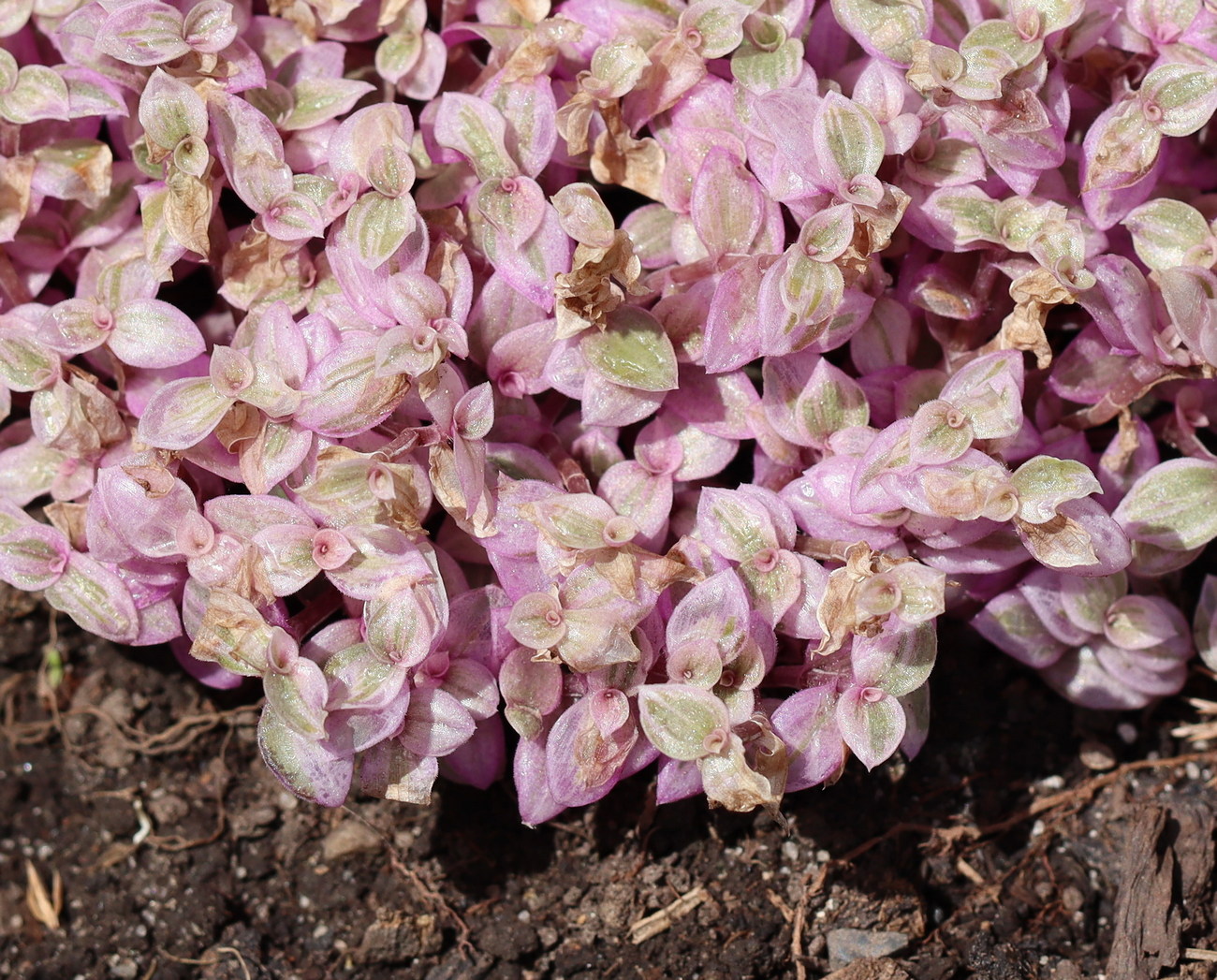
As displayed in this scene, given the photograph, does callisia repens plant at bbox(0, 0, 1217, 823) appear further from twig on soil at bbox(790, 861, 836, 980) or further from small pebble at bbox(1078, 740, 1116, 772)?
twig on soil at bbox(790, 861, 836, 980)

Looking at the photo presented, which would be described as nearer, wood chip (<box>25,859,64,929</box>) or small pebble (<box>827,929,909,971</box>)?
small pebble (<box>827,929,909,971</box>)

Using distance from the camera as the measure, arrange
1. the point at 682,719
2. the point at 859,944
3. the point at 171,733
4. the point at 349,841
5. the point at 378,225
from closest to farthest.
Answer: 1. the point at 682,719
2. the point at 378,225
3. the point at 859,944
4. the point at 349,841
5. the point at 171,733

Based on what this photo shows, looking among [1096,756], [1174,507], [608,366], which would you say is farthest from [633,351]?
[1096,756]

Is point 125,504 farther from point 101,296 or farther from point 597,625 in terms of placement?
point 597,625

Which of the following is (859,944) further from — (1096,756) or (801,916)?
(1096,756)

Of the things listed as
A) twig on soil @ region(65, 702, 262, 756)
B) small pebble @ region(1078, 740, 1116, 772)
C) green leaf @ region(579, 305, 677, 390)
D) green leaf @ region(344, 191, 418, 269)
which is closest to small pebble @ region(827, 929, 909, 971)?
small pebble @ region(1078, 740, 1116, 772)

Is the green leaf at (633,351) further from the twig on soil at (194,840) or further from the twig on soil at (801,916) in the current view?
the twig on soil at (194,840)
